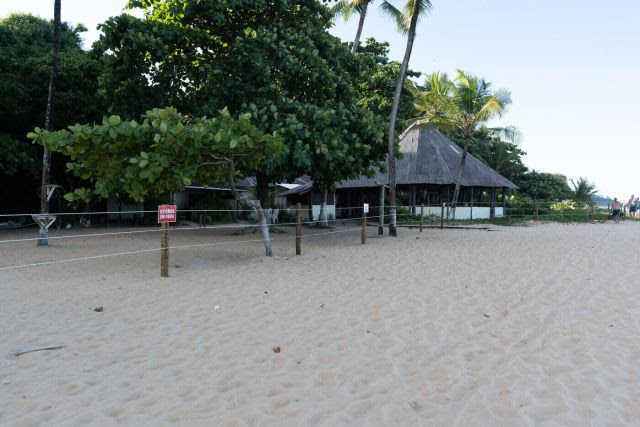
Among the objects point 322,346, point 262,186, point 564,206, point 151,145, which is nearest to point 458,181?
point 564,206

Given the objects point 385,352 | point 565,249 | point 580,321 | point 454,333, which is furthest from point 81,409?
point 565,249

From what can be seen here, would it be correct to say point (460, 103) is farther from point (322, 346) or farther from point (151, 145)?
point (322, 346)

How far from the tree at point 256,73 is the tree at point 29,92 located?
437 centimetres

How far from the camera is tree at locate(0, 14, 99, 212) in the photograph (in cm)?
1470

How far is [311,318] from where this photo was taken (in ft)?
15.6

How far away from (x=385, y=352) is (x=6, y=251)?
10.7 meters

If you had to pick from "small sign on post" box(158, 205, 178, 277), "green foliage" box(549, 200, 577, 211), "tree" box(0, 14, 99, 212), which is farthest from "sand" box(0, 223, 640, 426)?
"green foliage" box(549, 200, 577, 211)

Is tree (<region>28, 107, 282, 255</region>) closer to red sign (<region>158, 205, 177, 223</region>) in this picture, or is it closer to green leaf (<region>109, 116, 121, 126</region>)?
green leaf (<region>109, 116, 121, 126</region>)

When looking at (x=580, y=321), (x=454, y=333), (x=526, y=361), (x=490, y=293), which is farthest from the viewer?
(x=490, y=293)

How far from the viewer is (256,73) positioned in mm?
11266

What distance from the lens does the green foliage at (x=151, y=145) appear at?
7.17 meters

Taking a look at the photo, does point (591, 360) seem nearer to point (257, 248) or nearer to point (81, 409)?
point (81, 409)

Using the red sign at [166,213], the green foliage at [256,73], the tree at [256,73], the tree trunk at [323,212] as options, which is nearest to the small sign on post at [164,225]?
the red sign at [166,213]

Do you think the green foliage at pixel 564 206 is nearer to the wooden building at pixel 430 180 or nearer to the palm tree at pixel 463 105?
the wooden building at pixel 430 180
